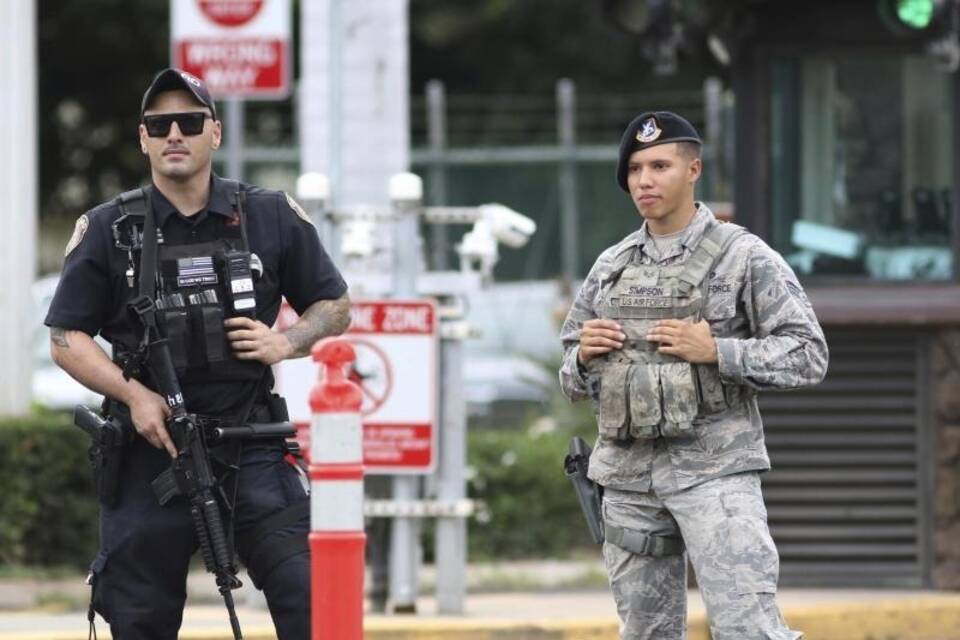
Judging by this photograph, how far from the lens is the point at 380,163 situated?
974 cm

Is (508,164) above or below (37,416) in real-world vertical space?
above

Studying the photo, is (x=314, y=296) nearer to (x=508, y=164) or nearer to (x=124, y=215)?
(x=124, y=215)

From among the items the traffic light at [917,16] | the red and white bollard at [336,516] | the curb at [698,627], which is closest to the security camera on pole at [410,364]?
the curb at [698,627]

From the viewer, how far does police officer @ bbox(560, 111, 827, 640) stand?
5.74m

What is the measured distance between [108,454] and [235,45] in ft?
14.3

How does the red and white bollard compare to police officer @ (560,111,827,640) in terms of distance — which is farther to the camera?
police officer @ (560,111,827,640)

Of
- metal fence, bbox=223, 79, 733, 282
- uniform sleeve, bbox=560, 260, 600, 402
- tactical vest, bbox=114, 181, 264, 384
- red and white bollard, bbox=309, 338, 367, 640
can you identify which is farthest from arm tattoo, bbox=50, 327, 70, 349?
metal fence, bbox=223, 79, 733, 282

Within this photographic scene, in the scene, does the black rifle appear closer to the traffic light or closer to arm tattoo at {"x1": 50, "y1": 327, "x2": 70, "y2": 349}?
arm tattoo at {"x1": 50, "y1": 327, "x2": 70, "y2": 349}

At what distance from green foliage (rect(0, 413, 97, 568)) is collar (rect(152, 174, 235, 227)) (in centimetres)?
511

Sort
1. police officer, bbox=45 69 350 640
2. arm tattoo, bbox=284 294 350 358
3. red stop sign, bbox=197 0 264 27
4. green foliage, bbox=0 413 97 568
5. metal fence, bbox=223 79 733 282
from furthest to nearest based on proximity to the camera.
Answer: metal fence, bbox=223 79 733 282 < green foliage, bbox=0 413 97 568 < red stop sign, bbox=197 0 264 27 < arm tattoo, bbox=284 294 350 358 < police officer, bbox=45 69 350 640

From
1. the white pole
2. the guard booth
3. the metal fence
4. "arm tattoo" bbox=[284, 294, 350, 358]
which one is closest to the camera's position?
"arm tattoo" bbox=[284, 294, 350, 358]

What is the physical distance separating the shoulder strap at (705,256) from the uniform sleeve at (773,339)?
8 centimetres

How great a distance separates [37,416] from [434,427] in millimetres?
2961

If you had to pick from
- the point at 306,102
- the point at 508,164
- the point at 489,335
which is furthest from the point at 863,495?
the point at 508,164
